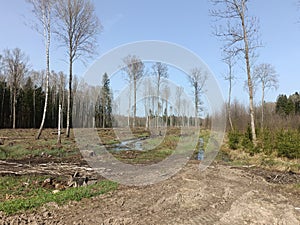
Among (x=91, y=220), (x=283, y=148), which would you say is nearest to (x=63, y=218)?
(x=91, y=220)

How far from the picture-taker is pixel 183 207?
17.2 ft

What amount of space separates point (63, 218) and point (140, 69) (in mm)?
6260

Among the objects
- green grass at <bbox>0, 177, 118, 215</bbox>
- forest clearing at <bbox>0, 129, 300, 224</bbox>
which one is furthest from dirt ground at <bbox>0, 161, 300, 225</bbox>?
green grass at <bbox>0, 177, 118, 215</bbox>

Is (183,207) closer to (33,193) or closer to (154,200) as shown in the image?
(154,200)

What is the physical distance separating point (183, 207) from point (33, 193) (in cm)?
367

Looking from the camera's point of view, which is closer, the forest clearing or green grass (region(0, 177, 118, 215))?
the forest clearing

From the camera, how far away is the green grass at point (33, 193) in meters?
5.08

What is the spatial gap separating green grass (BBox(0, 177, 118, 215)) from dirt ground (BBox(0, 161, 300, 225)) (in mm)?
270

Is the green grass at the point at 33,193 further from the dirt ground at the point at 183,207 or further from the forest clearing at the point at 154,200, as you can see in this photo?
the dirt ground at the point at 183,207

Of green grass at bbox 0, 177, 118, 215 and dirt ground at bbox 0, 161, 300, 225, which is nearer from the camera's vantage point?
dirt ground at bbox 0, 161, 300, 225

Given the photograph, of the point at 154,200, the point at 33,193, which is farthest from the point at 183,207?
the point at 33,193

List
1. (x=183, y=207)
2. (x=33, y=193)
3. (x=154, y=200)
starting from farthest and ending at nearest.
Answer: (x=33, y=193) < (x=154, y=200) < (x=183, y=207)

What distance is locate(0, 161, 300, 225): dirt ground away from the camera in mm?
4484

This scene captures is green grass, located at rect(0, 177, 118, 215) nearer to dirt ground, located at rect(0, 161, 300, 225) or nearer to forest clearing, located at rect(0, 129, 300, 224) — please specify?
forest clearing, located at rect(0, 129, 300, 224)
